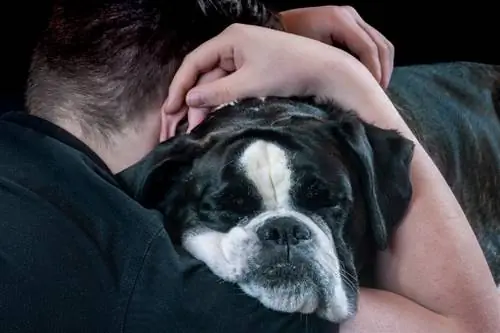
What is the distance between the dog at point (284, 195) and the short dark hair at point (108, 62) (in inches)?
0.5

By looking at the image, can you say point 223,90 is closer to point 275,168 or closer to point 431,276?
point 275,168

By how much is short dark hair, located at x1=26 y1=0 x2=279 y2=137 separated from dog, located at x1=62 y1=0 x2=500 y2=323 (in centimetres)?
1

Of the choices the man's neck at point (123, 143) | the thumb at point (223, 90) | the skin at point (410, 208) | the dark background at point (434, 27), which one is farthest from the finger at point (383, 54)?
the dark background at point (434, 27)

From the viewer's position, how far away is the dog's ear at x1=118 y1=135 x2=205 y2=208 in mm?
1065

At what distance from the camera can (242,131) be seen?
3.58ft

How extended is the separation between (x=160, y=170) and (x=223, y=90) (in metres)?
0.15

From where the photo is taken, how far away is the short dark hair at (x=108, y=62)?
117cm

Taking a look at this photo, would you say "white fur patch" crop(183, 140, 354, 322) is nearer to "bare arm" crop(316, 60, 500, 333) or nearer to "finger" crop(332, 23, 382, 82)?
"bare arm" crop(316, 60, 500, 333)

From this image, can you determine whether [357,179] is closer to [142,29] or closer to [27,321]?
[142,29]

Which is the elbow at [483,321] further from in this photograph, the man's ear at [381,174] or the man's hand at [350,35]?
the man's hand at [350,35]

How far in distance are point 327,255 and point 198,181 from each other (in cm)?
18

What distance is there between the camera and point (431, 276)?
1.07 m

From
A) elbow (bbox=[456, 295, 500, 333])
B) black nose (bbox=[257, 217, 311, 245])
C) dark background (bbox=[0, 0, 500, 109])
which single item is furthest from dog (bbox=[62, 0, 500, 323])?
dark background (bbox=[0, 0, 500, 109])

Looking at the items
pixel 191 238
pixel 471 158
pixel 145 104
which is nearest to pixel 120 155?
pixel 145 104
